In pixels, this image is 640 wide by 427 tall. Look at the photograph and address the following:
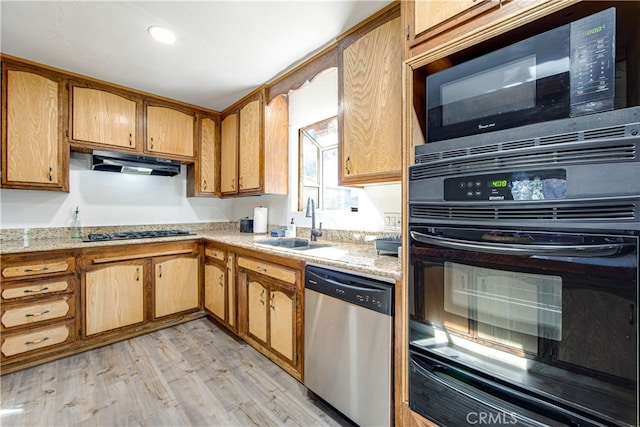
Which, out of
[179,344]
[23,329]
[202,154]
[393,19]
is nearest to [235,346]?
[179,344]

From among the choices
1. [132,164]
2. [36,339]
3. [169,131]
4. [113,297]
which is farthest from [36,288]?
[169,131]

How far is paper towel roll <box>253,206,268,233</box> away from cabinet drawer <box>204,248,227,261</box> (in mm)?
549

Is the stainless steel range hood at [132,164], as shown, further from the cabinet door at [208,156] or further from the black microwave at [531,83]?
the black microwave at [531,83]

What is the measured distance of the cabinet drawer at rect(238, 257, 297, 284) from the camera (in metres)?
1.90

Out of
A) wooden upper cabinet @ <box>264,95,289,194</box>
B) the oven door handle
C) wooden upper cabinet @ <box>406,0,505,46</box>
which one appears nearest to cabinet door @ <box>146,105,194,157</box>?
wooden upper cabinet @ <box>264,95,289,194</box>

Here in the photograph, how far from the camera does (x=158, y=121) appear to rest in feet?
10.1

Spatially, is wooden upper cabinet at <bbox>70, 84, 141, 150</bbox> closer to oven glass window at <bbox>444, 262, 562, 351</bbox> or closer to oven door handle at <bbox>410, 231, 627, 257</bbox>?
oven door handle at <bbox>410, 231, 627, 257</bbox>

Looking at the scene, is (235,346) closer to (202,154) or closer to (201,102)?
(202,154)

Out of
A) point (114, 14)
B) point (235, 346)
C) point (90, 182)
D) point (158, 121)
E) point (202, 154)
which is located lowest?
point (235, 346)

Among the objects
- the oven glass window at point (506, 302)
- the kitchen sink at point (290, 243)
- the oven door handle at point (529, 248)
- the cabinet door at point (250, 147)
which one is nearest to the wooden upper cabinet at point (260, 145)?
the cabinet door at point (250, 147)

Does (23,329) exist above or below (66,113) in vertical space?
below

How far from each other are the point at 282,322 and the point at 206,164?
2.34 m

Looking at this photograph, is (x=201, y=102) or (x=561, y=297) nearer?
(x=561, y=297)

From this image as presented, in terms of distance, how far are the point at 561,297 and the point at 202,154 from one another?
3.54 meters
